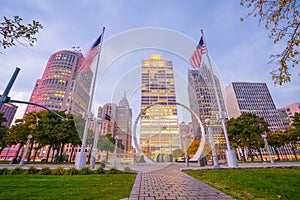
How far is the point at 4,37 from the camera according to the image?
350 centimetres

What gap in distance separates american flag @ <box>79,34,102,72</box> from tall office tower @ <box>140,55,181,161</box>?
5142cm

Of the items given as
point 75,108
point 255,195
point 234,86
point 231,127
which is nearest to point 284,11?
point 255,195

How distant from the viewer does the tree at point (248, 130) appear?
28.3 meters

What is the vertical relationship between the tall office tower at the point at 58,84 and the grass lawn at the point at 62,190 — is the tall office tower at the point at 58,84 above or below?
above

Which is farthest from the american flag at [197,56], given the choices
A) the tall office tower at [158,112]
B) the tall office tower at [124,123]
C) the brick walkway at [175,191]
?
the tall office tower at [124,123]

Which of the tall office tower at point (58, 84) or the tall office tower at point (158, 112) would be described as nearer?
the tall office tower at point (158, 112)

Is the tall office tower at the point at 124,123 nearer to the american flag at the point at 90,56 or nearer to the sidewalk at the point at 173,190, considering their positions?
the american flag at the point at 90,56

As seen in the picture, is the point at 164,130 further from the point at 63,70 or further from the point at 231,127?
the point at 63,70

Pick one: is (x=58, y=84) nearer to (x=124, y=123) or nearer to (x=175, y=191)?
(x=124, y=123)

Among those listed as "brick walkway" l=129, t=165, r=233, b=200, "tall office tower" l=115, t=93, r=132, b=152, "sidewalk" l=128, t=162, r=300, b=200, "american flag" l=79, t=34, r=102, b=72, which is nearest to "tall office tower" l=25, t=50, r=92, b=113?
"tall office tower" l=115, t=93, r=132, b=152

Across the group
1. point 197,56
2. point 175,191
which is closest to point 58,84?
point 197,56

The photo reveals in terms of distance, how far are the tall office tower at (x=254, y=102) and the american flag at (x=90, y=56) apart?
101753 millimetres

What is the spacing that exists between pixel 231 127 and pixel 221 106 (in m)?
19.6

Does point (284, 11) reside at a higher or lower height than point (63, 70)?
lower
